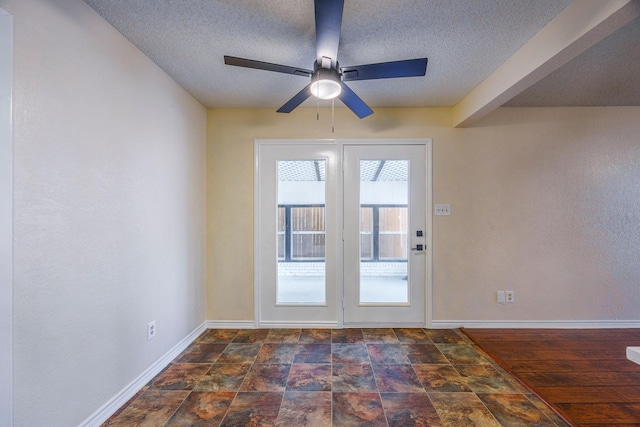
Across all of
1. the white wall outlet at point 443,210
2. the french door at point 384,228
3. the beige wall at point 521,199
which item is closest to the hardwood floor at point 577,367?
the beige wall at point 521,199

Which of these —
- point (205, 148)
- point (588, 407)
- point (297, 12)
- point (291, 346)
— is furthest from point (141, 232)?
point (588, 407)

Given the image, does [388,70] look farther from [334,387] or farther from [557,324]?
[557,324]

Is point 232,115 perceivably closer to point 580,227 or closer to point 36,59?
point 36,59

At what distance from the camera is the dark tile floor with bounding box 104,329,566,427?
1720 mm

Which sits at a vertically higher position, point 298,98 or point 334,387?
point 298,98

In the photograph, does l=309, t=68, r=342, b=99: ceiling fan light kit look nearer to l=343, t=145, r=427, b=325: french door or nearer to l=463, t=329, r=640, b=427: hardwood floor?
l=343, t=145, r=427, b=325: french door

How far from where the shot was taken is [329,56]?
1.73 metres

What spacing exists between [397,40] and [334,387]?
8.09 feet

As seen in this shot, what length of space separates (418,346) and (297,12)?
2830 millimetres

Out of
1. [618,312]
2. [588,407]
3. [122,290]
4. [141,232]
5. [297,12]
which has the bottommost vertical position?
[588,407]

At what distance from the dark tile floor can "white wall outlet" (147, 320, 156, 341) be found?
32cm

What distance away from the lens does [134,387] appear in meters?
1.96

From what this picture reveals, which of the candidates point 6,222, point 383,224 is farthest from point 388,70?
point 6,222

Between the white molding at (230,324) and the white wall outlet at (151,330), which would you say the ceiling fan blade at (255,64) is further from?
the white molding at (230,324)
